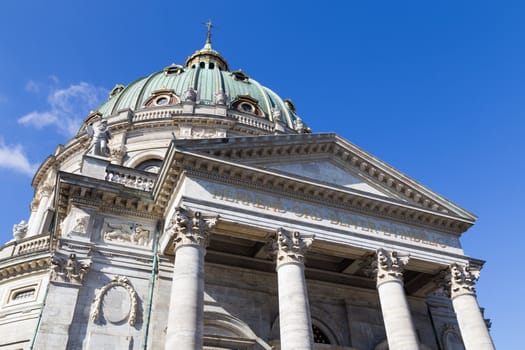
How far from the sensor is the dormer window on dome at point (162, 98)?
33.7m

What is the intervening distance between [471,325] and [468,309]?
2.03 ft

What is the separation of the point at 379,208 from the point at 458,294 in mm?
4375

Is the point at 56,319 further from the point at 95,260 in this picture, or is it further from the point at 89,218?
the point at 89,218

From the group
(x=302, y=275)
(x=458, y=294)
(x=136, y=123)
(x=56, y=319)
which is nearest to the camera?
(x=56, y=319)

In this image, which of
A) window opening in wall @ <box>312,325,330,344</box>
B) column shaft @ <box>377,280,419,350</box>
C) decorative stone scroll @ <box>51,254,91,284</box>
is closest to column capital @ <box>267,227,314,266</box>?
column shaft @ <box>377,280,419,350</box>

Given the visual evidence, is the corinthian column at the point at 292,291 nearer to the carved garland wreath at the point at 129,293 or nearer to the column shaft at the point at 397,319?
the column shaft at the point at 397,319

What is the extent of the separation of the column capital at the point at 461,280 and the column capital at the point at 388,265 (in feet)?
7.34

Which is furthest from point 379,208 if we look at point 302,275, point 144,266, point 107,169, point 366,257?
point 107,169

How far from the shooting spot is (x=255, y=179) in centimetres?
1727

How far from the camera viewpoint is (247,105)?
35.5 meters

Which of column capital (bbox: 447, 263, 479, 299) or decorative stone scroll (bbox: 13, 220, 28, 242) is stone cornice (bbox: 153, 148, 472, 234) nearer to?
column capital (bbox: 447, 263, 479, 299)

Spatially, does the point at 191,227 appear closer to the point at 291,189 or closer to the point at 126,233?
the point at 126,233

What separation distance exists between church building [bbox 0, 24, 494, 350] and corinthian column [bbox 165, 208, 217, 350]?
40 mm

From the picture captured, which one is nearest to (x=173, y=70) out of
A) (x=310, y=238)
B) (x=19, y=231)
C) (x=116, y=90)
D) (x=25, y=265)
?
(x=116, y=90)
